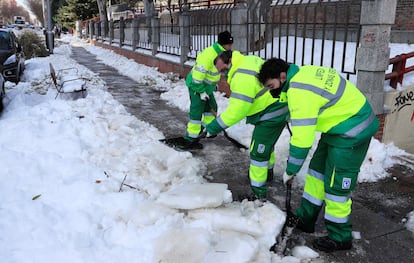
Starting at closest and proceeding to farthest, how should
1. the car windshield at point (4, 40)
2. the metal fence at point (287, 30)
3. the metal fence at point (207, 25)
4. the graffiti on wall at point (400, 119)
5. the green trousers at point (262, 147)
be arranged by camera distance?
the green trousers at point (262, 147) → the graffiti on wall at point (400, 119) → the metal fence at point (287, 30) → the metal fence at point (207, 25) → the car windshield at point (4, 40)

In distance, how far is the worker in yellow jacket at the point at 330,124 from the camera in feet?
10.1

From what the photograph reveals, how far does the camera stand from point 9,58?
11.7 meters

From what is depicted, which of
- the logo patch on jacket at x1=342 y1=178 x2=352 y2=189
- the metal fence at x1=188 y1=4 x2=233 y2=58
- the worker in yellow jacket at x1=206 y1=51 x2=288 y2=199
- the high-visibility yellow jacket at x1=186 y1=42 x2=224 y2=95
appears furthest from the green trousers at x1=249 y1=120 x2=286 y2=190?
the metal fence at x1=188 y1=4 x2=233 y2=58

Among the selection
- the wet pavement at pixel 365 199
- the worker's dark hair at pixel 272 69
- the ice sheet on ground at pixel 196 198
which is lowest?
the wet pavement at pixel 365 199

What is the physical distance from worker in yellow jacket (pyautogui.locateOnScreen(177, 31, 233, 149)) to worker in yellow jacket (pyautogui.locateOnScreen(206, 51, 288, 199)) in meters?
1.54

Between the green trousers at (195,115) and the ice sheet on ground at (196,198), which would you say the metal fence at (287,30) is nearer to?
the green trousers at (195,115)

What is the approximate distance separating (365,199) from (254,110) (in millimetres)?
1769

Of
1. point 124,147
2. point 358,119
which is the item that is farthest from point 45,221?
point 358,119

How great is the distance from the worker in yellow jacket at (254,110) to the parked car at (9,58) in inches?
371

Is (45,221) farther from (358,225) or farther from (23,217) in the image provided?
(358,225)

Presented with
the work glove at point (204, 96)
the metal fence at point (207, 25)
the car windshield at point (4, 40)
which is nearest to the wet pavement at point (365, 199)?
the work glove at point (204, 96)

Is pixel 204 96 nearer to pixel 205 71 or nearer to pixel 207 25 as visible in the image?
pixel 205 71

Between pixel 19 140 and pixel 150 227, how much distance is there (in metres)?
3.26

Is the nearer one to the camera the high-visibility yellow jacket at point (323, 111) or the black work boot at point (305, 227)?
the high-visibility yellow jacket at point (323, 111)
